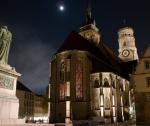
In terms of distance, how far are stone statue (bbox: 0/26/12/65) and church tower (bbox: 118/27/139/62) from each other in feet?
204

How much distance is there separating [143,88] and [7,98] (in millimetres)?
23168

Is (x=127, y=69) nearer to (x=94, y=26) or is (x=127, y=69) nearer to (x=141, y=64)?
(x=94, y=26)

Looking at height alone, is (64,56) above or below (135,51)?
below

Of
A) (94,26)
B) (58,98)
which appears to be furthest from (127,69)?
(58,98)

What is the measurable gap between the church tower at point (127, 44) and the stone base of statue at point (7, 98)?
2468 inches

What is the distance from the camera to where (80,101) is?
1601 inches

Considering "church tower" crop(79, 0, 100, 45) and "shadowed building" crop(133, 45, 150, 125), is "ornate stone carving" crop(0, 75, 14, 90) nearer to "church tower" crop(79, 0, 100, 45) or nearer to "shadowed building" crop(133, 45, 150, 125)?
"shadowed building" crop(133, 45, 150, 125)

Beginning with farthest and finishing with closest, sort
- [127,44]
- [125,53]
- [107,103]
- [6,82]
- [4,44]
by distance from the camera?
[125,53], [127,44], [107,103], [4,44], [6,82]

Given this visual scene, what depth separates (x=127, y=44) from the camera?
69.5 meters

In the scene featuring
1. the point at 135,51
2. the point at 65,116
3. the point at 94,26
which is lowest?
the point at 65,116

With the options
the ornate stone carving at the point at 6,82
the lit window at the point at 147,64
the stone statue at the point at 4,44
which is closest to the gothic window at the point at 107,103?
the lit window at the point at 147,64

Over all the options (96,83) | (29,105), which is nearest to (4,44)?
(96,83)

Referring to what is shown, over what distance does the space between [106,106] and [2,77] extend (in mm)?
34578

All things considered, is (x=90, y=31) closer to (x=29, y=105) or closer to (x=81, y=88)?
(x=81, y=88)
